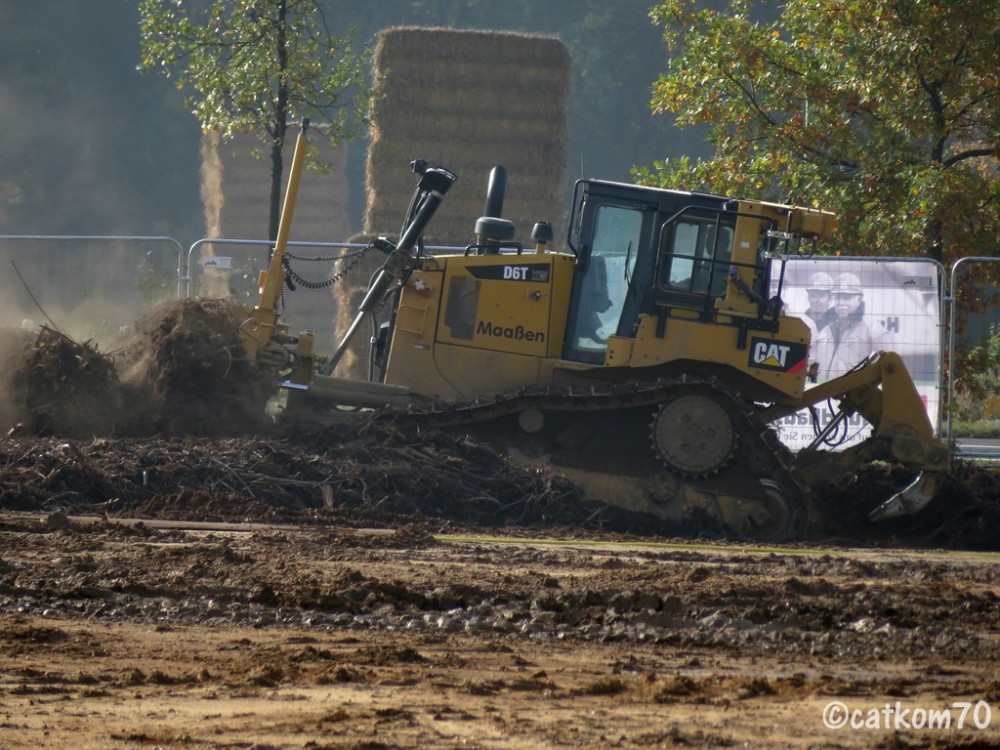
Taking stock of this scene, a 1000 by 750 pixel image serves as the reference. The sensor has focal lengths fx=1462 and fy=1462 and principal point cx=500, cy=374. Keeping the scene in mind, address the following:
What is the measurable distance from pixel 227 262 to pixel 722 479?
7568 mm

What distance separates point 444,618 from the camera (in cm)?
753

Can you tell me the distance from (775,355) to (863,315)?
294 centimetres

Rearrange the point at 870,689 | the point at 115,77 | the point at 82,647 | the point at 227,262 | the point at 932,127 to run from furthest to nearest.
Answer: the point at 115,77 < the point at 227,262 < the point at 932,127 < the point at 82,647 < the point at 870,689

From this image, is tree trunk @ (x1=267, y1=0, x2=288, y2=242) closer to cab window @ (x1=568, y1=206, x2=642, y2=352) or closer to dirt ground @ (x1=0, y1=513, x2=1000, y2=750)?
cab window @ (x1=568, y1=206, x2=642, y2=352)

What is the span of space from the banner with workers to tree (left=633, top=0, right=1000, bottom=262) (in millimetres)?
590

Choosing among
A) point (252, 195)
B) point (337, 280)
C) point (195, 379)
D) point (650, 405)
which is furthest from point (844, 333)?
point (252, 195)

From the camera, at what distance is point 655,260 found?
1309cm

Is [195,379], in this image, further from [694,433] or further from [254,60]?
[254,60]

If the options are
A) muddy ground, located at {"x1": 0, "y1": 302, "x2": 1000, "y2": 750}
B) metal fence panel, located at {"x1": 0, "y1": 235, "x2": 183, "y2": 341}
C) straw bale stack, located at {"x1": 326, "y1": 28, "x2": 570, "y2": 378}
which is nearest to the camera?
muddy ground, located at {"x1": 0, "y1": 302, "x2": 1000, "y2": 750}

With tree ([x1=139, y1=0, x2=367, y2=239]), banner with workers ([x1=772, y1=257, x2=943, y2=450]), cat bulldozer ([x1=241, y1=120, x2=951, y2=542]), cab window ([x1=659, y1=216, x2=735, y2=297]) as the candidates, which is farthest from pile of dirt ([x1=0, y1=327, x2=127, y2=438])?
banner with workers ([x1=772, y1=257, x2=943, y2=450])

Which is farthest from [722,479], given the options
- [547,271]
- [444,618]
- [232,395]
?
[444,618]

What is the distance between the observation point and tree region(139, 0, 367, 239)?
18.3 m

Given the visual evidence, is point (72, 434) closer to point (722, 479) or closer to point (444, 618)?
point (722, 479)

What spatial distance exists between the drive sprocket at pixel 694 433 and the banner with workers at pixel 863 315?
2709mm
